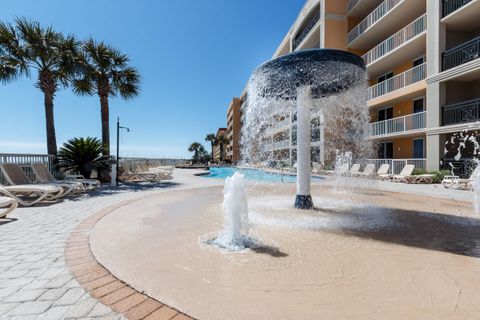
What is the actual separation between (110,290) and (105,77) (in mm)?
16792

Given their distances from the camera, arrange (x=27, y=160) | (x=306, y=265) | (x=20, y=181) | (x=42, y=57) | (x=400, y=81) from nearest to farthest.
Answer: (x=306, y=265) < (x=20, y=181) < (x=27, y=160) < (x=42, y=57) < (x=400, y=81)

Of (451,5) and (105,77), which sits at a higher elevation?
(451,5)

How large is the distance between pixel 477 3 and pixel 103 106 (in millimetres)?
21264

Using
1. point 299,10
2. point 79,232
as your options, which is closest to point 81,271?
point 79,232

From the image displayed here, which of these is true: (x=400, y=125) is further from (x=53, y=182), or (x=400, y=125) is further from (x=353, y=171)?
(x=53, y=182)

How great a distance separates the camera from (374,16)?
19234mm

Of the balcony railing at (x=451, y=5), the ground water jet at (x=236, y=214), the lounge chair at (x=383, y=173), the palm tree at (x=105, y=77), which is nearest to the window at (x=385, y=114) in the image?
the lounge chair at (x=383, y=173)

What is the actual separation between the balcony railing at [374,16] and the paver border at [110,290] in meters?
22.0

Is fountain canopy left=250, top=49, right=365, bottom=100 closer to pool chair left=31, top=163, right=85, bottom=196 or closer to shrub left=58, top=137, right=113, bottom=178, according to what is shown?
pool chair left=31, top=163, right=85, bottom=196

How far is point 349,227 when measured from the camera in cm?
496

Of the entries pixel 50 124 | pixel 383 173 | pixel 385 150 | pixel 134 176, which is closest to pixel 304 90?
pixel 134 176

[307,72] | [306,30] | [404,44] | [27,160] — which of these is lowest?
[27,160]

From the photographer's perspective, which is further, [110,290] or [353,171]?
[353,171]

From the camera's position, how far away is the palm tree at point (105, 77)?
49.7 feet
